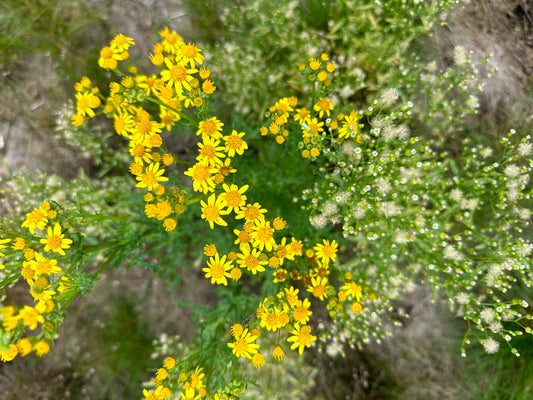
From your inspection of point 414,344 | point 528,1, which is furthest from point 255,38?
point 414,344

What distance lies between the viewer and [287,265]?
3.69 m

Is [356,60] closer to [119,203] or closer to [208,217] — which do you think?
[208,217]

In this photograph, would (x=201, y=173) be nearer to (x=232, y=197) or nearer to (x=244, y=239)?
(x=232, y=197)

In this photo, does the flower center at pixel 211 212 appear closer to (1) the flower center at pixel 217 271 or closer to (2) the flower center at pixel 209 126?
(1) the flower center at pixel 217 271

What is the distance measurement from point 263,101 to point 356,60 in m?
1.54

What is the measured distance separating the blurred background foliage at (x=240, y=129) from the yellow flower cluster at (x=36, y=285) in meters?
1.29

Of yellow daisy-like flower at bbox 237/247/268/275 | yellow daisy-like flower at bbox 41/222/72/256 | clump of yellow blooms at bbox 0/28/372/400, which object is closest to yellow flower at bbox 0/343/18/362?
clump of yellow blooms at bbox 0/28/372/400

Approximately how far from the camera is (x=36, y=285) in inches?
110

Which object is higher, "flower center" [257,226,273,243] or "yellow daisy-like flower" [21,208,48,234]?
"flower center" [257,226,273,243]

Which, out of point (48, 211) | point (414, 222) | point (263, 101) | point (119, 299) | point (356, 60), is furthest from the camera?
point (119, 299)

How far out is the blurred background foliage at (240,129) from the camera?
15.1 ft

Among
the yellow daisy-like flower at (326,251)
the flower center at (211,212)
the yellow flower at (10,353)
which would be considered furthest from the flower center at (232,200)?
the yellow flower at (10,353)

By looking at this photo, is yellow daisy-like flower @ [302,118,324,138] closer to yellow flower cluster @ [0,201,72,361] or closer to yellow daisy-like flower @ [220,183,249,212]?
yellow daisy-like flower @ [220,183,249,212]

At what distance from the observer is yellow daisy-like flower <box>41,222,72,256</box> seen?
2955 millimetres
